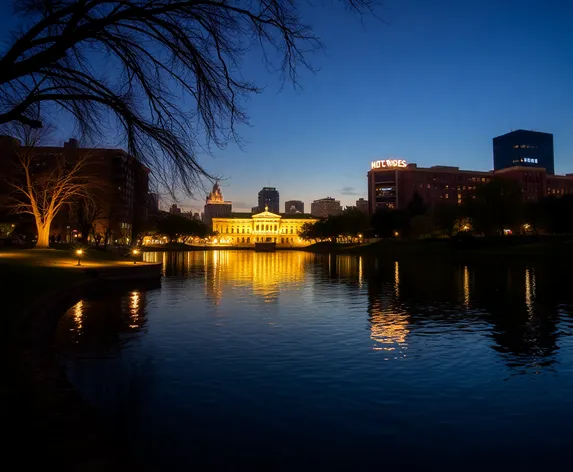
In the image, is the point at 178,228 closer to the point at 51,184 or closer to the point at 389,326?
the point at 51,184

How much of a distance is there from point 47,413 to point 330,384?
5492 mm

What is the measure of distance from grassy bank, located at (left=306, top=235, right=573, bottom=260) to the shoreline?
65321mm

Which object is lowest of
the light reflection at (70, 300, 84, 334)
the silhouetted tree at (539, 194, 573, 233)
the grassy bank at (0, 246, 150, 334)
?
the light reflection at (70, 300, 84, 334)

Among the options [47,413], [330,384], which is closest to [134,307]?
[330,384]

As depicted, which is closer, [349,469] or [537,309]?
[349,469]

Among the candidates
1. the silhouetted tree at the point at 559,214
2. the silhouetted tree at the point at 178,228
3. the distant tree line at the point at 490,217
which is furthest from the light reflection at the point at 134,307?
the silhouetted tree at the point at 178,228

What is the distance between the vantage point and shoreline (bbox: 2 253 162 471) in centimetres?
600

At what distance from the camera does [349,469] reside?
22.2ft

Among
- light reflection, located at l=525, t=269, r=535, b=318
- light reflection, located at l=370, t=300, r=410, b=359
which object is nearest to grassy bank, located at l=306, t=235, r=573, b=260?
light reflection, located at l=525, t=269, r=535, b=318

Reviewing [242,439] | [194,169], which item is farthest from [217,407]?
[194,169]

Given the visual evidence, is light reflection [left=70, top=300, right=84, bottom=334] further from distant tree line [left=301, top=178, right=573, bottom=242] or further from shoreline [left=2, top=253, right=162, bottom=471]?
distant tree line [left=301, top=178, right=573, bottom=242]

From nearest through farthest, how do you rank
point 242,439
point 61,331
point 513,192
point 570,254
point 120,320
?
point 242,439 < point 61,331 < point 120,320 < point 570,254 < point 513,192

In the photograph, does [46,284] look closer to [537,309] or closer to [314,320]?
[314,320]

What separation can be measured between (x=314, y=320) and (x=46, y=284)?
1367 centimetres
